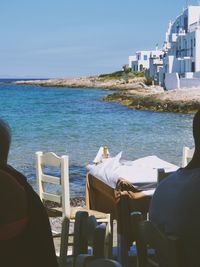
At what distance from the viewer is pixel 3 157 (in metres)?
2.56

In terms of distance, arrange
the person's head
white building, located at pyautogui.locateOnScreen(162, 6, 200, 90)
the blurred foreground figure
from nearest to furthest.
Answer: the blurred foreground figure → the person's head → white building, located at pyautogui.locateOnScreen(162, 6, 200, 90)

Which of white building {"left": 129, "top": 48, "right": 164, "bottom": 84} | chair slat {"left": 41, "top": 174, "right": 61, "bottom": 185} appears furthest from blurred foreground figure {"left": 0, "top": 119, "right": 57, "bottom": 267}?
white building {"left": 129, "top": 48, "right": 164, "bottom": 84}

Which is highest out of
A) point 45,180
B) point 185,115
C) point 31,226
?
point 31,226

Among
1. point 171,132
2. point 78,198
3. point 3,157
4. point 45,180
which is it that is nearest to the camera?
point 3,157

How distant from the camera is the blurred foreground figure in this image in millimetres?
2172

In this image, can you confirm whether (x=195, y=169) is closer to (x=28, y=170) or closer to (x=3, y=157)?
(x=3, y=157)

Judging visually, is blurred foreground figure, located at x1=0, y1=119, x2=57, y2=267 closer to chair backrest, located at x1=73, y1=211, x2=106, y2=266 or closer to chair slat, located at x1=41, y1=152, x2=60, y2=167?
chair backrest, located at x1=73, y1=211, x2=106, y2=266

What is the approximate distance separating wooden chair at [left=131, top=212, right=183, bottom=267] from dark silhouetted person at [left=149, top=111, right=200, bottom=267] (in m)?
0.16

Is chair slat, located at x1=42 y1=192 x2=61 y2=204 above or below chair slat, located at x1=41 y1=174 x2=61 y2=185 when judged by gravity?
below

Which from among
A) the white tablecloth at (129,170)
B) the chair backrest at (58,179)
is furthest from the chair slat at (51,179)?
the white tablecloth at (129,170)

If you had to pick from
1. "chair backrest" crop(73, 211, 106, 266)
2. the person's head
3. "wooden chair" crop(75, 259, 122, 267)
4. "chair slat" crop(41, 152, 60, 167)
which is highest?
the person's head

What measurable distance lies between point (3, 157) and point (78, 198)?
25.7 feet

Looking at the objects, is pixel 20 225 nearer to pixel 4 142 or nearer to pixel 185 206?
pixel 4 142

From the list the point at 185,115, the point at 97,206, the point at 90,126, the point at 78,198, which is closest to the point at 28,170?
the point at 78,198
